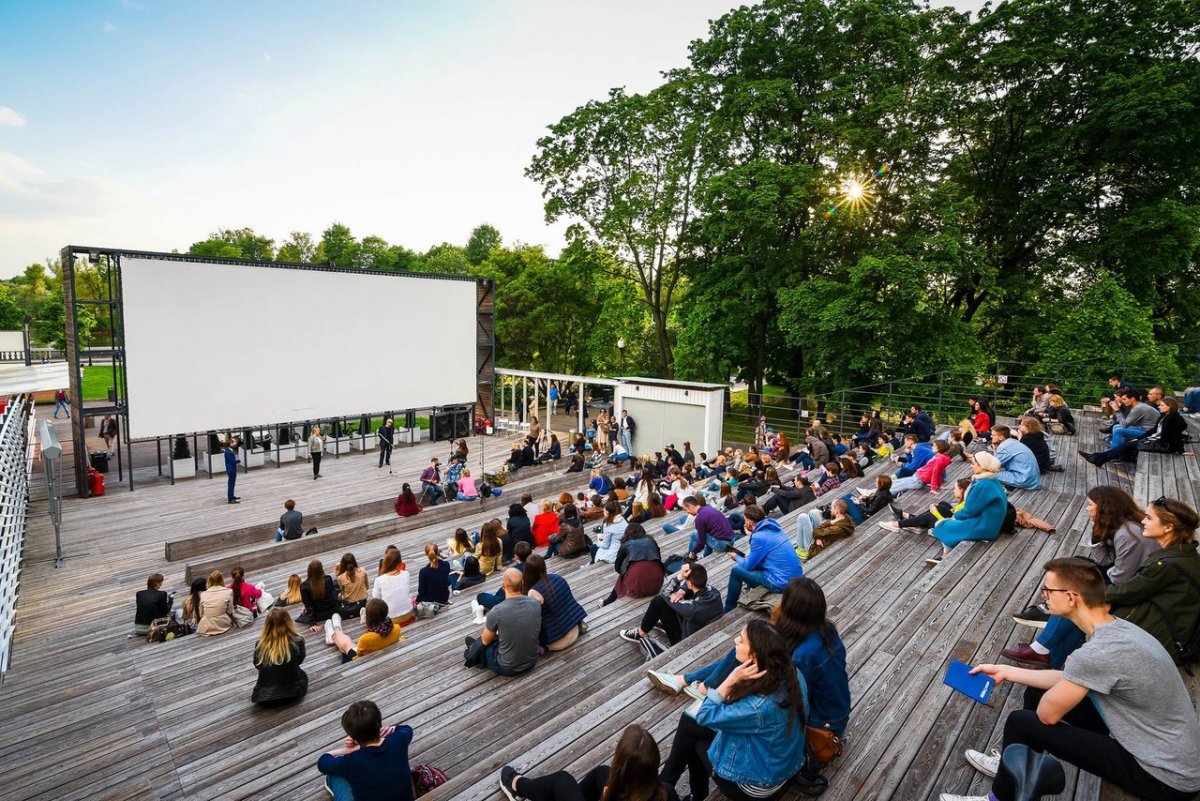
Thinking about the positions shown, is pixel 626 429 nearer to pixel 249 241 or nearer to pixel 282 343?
pixel 282 343

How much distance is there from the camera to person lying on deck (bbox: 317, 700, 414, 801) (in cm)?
316

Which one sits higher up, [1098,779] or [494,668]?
[1098,779]

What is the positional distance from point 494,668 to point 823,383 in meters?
→ 16.2

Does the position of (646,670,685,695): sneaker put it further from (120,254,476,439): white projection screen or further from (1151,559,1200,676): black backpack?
(120,254,476,439): white projection screen

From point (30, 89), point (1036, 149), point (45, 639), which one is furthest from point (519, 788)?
point (30, 89)

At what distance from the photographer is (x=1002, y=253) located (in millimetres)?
18250

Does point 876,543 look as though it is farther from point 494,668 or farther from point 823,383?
point 823,383

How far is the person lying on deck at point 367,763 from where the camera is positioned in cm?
316

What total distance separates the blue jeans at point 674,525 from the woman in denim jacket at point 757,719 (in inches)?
260

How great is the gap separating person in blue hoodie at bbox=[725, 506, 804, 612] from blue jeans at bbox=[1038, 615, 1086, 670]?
190cm

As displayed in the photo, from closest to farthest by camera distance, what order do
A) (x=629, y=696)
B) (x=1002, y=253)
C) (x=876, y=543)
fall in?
(x=629, y=696) < (x=876, y=543) < (x=1002, y=253)

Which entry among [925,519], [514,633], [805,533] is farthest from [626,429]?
[514,633]

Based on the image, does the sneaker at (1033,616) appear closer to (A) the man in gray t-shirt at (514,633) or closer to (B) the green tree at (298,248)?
(A) the man in gray t-shirt at (514,633)

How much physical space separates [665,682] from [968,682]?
1898 mm
